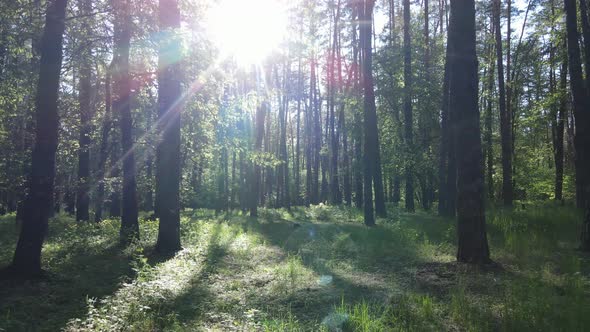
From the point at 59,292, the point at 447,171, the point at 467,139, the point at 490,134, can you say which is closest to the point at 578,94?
the point at 467,139

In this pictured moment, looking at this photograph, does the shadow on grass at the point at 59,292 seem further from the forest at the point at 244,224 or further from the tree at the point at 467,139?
the tree at the point at 467,139

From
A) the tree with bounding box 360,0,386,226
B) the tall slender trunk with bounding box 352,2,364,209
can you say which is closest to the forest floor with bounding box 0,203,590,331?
the tree with bounding box 360,0,386,226

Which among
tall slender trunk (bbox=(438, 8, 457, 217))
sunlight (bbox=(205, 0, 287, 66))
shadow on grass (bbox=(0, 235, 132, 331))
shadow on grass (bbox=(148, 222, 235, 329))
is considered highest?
sunlight (bbox=(205, 0, 287, 66))

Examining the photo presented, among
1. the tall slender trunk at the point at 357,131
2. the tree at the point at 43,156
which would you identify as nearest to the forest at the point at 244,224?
the tree at the point at 43,156

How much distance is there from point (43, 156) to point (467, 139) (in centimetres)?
857

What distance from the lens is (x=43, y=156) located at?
768 centimetres

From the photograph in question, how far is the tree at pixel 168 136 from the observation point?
35.3 ft

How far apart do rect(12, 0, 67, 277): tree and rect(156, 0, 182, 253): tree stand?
3020mm

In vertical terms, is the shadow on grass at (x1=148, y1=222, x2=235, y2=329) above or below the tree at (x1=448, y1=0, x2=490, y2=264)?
below

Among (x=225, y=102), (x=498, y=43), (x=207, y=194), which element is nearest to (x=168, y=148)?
(x=225, y=102)

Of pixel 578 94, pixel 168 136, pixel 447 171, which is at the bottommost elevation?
pixel 447 171

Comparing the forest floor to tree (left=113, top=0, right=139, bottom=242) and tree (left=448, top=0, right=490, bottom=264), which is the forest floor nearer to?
tree (left=448, top=0, right=490, bottom=264)

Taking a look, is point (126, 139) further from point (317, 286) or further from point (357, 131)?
point (357, 131)

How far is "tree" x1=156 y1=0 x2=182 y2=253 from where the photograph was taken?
424 inches
